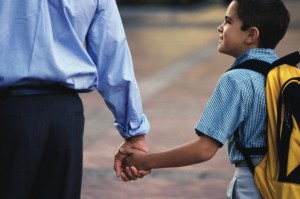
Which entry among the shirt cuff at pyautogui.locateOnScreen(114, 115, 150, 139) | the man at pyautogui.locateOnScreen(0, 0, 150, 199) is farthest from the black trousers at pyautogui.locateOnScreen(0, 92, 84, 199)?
the shirt cuff at pyautogui.locateOnScreen(114, 115, 150, 139)

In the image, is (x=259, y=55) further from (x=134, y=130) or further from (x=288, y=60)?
(x=134, y=130)

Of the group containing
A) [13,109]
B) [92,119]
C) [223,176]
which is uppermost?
[13,109]

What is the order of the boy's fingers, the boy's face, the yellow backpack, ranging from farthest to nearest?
the boy's fingers, the boy's face, the yellow backpack

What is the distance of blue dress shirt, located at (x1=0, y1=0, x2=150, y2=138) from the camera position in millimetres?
2613

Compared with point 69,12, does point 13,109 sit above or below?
below

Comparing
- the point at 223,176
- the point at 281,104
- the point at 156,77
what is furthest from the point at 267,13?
the point at 156,77

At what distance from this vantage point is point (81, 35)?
110 inches

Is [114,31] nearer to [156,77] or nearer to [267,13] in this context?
[267,13]

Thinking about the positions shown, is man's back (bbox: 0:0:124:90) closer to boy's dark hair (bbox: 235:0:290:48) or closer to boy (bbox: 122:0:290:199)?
boy (bbox: 122:0:290:199)

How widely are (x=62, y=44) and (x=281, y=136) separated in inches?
29.8

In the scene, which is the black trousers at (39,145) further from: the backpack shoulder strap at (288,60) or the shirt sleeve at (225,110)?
the backpack shoulder strap at (288,60)

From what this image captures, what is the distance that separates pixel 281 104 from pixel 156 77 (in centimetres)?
931

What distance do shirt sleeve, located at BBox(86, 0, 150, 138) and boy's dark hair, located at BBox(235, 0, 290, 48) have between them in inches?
16.7

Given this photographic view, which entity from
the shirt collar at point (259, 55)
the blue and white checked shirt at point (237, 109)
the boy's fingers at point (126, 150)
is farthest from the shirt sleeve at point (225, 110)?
the boy's fingers at point (126, 150)
